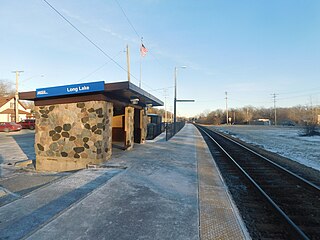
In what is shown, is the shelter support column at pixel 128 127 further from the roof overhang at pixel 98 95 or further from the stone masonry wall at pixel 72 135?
the stone masonry wall at pixel 72 135

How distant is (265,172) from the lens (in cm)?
885

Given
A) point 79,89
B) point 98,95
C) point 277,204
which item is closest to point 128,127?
point 98,95

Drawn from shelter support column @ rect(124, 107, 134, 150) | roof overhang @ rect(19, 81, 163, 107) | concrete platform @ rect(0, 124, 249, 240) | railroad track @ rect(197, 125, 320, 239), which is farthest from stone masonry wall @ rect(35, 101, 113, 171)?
railroad track @ rect(197, 125, 320, 239)

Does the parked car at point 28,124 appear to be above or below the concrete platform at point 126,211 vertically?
above

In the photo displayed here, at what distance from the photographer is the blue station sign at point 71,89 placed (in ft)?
27.2

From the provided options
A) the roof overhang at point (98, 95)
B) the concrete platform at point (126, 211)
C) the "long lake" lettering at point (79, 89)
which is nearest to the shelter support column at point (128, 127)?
the roof overhang at point (98, 95)

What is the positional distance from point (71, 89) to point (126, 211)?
5.96 metres

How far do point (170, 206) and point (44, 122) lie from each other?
729 centimetres

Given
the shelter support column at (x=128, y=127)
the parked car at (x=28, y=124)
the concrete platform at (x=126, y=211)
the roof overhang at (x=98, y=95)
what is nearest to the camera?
the concrete platform at (x=126, y=211)

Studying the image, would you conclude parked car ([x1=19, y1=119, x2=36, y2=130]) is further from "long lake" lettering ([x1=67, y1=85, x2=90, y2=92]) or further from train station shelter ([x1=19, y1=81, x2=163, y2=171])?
"long lake" lettering ([x1=67, y1=85, x2=90, y2=92])

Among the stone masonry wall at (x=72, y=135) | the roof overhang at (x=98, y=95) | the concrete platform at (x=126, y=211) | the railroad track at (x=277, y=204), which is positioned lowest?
the railroad track at (x=277, y=204)

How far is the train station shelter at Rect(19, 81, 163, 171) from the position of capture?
860 cm

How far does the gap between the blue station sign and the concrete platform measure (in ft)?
10.9

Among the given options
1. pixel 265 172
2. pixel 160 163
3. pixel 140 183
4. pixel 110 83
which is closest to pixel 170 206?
pixel 140 183
